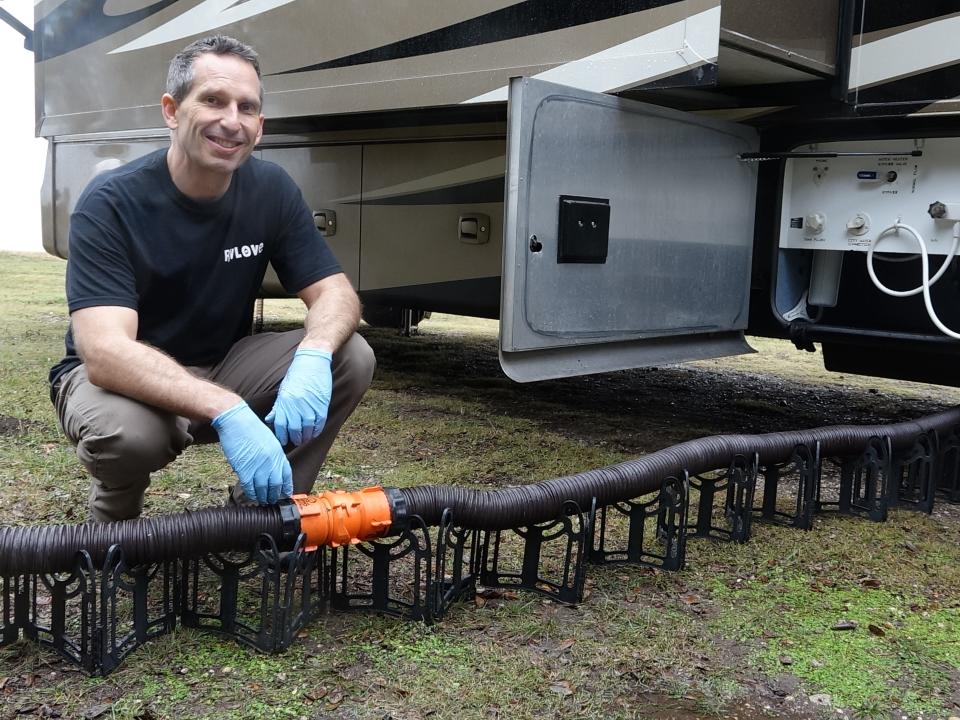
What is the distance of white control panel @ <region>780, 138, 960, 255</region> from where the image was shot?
3096 mm

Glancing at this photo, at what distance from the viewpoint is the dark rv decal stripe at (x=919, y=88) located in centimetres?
291

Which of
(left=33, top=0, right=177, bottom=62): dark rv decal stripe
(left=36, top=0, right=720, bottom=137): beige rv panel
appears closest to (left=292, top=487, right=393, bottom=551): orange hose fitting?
(left=36, top=0, right=720, bottom=137): beige rv panel

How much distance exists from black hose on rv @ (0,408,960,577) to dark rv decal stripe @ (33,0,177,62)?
3523 millimetres

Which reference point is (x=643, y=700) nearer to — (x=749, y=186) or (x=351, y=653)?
(x=351, y=653)

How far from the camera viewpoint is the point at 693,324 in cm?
348

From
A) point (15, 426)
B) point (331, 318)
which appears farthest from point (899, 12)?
point (15, 426)

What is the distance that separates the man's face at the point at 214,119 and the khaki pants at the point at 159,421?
1.60 feet

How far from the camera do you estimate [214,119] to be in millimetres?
2146

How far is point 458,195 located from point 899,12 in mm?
1784

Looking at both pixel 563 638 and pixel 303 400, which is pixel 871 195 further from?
pixel 303 400

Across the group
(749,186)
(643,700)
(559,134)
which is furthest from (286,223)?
(749,186)

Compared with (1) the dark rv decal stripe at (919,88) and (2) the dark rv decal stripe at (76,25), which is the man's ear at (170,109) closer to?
(1) the dark rv decal stripe at (919,88)

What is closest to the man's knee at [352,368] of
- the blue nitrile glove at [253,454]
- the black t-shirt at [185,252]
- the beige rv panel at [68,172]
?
the black t-shirt at [185,252]

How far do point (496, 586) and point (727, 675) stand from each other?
0.58 metres
